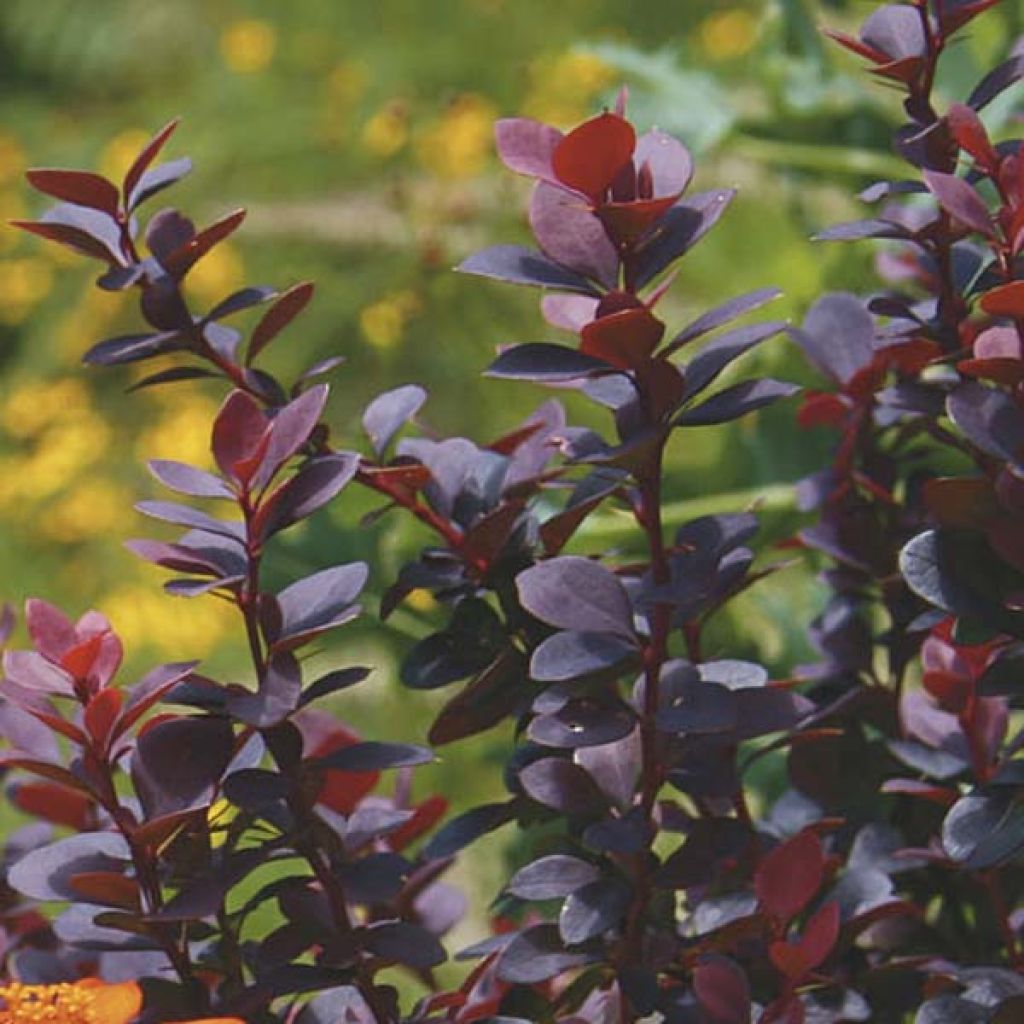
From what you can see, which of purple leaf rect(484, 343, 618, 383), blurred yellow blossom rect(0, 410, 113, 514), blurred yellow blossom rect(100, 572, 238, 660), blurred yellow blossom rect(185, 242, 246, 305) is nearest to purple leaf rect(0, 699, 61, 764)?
purple leaf rect(484, 343, 618, 383)

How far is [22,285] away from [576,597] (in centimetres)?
364

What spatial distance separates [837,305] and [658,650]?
22 centimetres

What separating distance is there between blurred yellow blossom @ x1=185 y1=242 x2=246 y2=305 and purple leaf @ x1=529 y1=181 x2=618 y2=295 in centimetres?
291

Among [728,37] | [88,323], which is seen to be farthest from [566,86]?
[88,323]

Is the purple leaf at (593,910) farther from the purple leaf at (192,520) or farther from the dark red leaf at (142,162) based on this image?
the dark red leaf at (142,162)

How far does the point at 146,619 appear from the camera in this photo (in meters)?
2.69

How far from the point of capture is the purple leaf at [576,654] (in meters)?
0.59

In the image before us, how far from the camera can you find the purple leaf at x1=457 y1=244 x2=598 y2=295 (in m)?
0.60

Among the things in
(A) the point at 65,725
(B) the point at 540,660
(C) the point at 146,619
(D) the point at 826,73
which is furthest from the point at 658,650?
(C) the point at 146,619

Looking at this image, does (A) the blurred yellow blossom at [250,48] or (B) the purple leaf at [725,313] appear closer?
(B) the purple leaf at [725,313]

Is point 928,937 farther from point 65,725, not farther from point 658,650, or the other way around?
point 65,725

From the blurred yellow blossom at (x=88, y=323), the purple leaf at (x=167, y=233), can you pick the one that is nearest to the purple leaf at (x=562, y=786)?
the purple leaf at (x=167, y=233)

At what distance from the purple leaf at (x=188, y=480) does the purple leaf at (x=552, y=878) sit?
0.15 meters

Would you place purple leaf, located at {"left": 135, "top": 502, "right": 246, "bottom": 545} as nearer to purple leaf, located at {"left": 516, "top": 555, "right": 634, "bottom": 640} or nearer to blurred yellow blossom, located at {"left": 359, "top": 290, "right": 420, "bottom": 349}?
purple leaf, located at {"left": 516, "top": 555, "right": 634, "bottom": 640}
